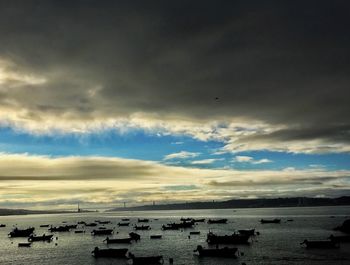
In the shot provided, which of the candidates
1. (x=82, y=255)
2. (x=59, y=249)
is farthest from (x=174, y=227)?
(x=82, y=255)

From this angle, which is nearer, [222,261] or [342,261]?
[342,261]

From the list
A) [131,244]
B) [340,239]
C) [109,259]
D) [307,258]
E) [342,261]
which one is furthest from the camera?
[131,244]

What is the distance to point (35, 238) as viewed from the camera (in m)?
144

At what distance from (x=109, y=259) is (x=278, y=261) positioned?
3554cm

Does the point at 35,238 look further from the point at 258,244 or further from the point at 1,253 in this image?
the point at 258,244

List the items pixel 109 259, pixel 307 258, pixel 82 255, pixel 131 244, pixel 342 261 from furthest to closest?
pixel 131 244 < pixel 82 255 < pixel 109 259 < pixel 307 258 < pixel 342 261

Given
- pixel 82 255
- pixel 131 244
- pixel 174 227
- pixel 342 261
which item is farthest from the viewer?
pixel 174 227

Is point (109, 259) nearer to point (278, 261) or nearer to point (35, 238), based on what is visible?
point (278, 261)

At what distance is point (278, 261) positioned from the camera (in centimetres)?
8044

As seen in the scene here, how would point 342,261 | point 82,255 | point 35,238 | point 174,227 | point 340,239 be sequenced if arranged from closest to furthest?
point 342,261 < point 82,255 < point 340,239 < point 35,238 < point 174,227

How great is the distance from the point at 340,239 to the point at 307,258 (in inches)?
1334

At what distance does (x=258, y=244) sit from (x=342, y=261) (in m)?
36.0

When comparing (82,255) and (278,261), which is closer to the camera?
(278,261)

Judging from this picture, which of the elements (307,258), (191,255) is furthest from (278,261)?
(191,255)
